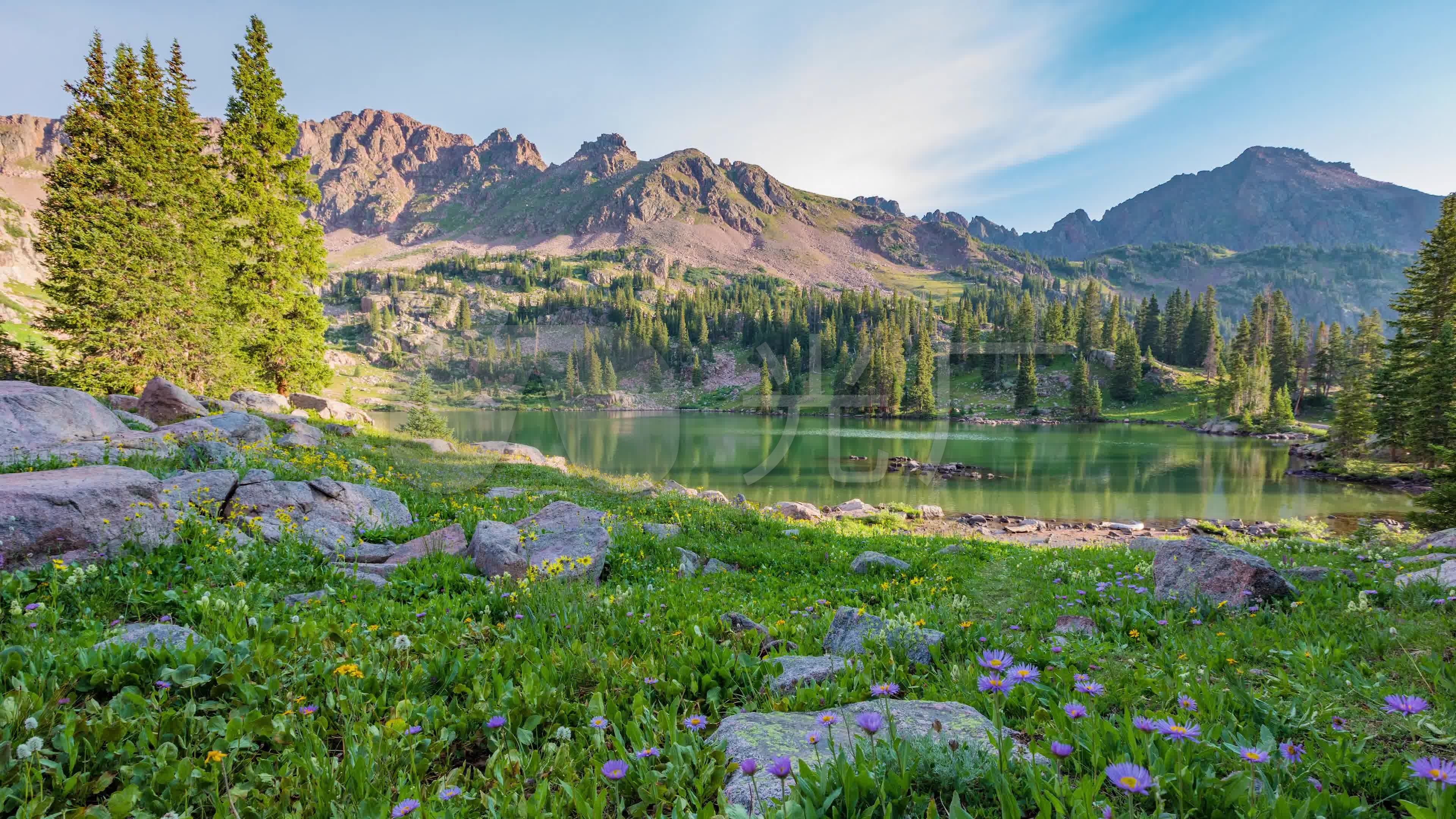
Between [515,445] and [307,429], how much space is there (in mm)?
12802

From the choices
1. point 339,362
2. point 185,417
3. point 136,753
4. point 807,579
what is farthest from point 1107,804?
point 339,362

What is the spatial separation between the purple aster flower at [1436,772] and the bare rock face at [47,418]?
48.1 ft

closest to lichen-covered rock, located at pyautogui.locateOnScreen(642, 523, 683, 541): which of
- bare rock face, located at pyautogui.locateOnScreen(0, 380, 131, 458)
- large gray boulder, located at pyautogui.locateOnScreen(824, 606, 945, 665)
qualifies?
large gray boulder, located at pyautogui.locateOnScreen(824, 606, 945, 665)

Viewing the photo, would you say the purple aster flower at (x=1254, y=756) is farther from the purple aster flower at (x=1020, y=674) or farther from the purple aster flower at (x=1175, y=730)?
the purple aster flower at (x=1020, y=674)

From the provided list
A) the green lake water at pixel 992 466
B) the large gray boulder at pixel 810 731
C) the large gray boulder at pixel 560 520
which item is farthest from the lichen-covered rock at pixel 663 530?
the green lake water at pixel 992 466

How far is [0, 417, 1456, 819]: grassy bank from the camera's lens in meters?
2.27

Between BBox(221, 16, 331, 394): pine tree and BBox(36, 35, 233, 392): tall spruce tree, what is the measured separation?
1.40 m

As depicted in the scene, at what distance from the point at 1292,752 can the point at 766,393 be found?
11529 centimetres

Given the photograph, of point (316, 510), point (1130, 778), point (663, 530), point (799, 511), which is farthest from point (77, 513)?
point (799, 511)

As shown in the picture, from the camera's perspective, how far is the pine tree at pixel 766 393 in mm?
115250

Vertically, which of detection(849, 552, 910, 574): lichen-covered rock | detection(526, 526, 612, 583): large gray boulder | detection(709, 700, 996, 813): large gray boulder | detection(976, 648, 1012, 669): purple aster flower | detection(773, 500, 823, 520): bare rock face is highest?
detection(976, 648, 1012, 669): purple aster flower

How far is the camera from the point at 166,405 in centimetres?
1627

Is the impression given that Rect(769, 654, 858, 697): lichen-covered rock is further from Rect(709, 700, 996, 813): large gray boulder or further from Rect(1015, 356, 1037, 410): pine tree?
Rect(1015, 356, 1037, 410): pine tree

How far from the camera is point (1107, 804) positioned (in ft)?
6.55
